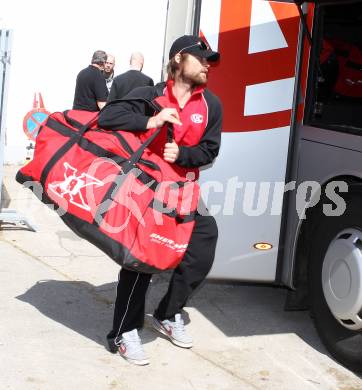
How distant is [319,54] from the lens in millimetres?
4270

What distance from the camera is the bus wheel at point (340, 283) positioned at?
3939 millimetres

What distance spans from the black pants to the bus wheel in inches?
25.0

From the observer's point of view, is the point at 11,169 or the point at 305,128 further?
the point at 11,169

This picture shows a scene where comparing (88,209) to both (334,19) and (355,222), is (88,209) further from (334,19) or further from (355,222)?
(334,19)

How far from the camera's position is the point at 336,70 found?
5008 millimetres

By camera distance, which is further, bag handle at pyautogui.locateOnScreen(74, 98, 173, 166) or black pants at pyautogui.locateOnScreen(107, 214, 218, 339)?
black pants at pyautogui.locateOnScreen(107, 214, 218, 339)

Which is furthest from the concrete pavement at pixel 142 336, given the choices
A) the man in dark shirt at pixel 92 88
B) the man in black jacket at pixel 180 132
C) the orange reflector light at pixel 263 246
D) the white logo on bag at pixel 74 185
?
the man in dark shirt at pixel 92 88

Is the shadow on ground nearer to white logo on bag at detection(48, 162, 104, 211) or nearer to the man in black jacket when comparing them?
the man in black jacket

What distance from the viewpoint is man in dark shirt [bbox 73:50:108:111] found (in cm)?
725

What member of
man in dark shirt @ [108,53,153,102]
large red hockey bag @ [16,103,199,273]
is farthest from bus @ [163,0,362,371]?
man in dark shirt @ [108,53,153,102]

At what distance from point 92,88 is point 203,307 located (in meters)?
3.05

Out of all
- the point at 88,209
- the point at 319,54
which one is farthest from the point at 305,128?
the point at 88,209

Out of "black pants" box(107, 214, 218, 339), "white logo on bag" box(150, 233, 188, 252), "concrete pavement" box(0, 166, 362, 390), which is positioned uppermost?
"white logo on bag" box(150, 233, 188, 252)

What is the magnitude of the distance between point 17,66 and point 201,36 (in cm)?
575
